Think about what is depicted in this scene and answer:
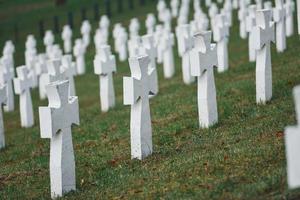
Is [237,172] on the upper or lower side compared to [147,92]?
lower

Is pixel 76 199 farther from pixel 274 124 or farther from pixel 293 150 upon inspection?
pixel 293 150

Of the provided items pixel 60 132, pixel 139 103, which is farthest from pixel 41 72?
pixel 60 132

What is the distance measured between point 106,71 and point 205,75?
5.96 metres

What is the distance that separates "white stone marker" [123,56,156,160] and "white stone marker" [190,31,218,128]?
47.3 inches

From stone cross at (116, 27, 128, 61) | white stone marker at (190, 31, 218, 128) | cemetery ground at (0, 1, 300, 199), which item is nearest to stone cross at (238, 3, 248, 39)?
stone cross at (116, 27, 128, 61)

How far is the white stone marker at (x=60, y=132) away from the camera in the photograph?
10.7 m

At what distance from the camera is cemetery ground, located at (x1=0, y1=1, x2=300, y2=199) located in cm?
973

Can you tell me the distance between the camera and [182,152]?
11945 millimetres

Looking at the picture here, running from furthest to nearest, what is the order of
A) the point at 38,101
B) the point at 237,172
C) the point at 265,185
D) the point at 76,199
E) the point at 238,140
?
1. the point at 38,101
2. the point at 238,140
3. the point at 76,199
4. the point at 237,172
5. the point at 265,185

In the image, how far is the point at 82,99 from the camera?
23625 millimetres

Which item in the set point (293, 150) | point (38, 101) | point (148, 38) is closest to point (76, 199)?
point (293, 150)

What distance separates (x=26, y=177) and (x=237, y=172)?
142 inches

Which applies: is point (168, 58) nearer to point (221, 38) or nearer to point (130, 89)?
point (221, 38)

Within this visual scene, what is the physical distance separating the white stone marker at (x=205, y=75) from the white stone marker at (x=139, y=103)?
120 cm
